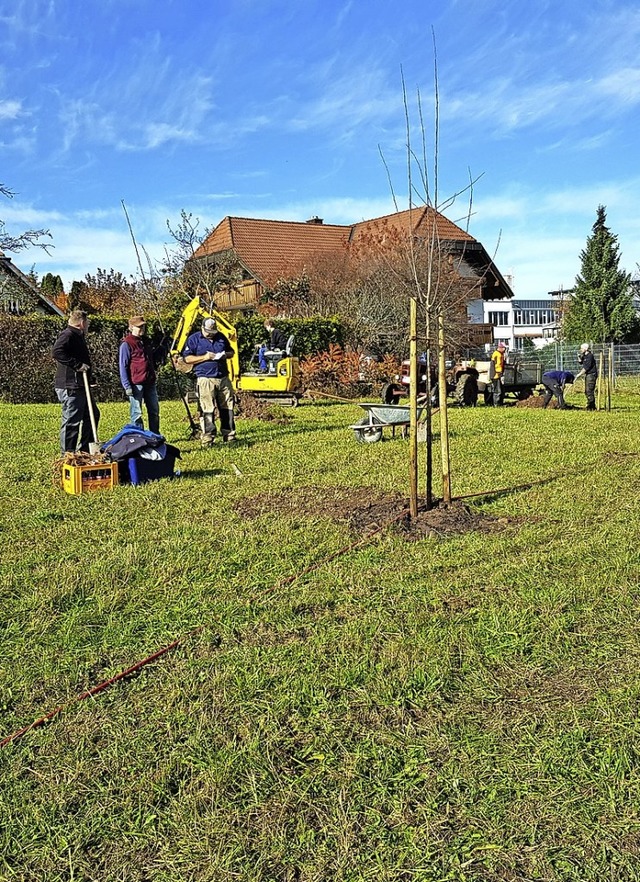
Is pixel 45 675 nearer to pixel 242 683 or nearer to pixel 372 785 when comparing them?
pixel 242 683

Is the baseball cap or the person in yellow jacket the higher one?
the baseball cap

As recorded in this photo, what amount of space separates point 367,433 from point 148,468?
4.32 m

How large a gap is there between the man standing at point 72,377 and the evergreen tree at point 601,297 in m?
34.1

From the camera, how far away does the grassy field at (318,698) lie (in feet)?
7.72

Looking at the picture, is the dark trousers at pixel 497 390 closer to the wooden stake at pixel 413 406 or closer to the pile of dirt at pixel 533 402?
the pile of dirt at pixel 533 402

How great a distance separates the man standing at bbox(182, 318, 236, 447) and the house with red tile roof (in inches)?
755

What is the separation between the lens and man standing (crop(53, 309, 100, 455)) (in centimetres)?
849

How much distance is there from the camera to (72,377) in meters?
8.62

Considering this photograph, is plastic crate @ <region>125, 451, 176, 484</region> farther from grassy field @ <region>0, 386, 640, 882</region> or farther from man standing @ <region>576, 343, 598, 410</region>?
man standing @ <region>576, 343, 598, 410</region>

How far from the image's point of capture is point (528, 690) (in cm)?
330

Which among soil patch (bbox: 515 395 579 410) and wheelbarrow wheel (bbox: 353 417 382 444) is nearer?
wheelbarrow wheel (bbox: 353 417 382 444)

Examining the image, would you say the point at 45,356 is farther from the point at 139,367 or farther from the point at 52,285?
the point at 52,285

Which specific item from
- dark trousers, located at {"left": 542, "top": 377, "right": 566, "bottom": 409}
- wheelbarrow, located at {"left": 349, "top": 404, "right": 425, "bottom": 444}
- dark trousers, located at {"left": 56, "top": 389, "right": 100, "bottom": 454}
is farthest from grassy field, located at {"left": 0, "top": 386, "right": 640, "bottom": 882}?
dark trousers, located at {"left": 542, "top": 377, "right": 566, "bottom": 409}

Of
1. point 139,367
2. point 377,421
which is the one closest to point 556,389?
point 377,421
